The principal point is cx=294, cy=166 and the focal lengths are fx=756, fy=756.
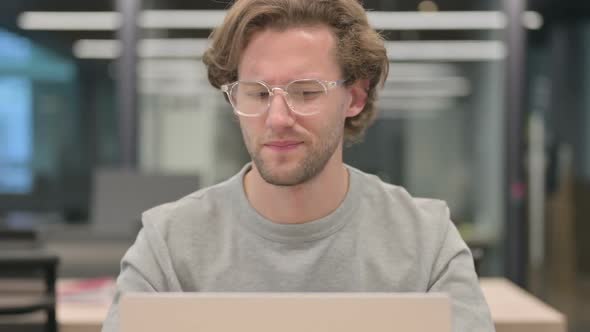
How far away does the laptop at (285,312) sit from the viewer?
745 mm

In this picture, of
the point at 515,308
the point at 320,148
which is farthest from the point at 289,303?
the point at 515,308

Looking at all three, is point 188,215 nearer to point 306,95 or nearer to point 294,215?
point 294,215

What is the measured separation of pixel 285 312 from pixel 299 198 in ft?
1.93

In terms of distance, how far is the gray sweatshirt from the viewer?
130 centimetres

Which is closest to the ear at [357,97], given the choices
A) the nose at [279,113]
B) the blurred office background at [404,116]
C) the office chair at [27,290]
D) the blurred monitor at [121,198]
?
the nose at [279,113]

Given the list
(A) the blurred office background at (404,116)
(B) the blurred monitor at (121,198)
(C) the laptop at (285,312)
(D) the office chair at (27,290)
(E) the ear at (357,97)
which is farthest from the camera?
(A) the blurred office background at (404,116)

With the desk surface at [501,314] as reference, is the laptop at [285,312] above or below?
above

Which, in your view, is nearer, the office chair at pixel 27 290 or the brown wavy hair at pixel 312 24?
the brown wavy hair at pixel 312 24

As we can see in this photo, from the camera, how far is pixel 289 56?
1.27 meters

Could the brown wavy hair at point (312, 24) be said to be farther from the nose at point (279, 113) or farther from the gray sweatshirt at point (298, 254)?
the gray sweatshirt at point (298, 254)

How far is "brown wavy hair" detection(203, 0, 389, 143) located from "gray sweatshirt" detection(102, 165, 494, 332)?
248 mm

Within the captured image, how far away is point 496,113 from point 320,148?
3920mm

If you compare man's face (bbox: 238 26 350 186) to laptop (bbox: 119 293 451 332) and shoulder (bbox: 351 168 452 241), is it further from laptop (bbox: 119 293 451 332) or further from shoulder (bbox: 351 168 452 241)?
laptop (bbox: 119 293 451 332)

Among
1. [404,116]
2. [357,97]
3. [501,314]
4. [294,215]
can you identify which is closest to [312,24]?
[357,97]
